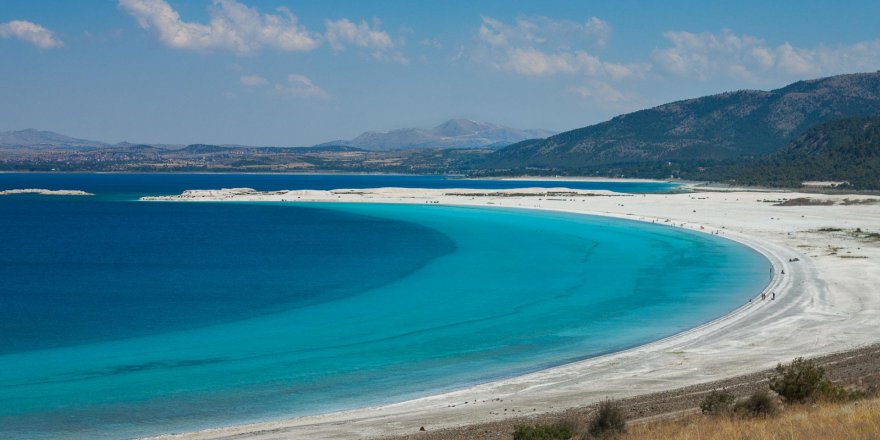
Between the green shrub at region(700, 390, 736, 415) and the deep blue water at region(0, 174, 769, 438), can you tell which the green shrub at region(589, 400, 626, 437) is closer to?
the green shrub at region(700, 390, 736, 415)

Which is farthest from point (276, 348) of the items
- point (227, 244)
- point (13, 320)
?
point (227, 244)

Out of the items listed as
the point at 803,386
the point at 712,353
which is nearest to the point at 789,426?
the point at 803,386

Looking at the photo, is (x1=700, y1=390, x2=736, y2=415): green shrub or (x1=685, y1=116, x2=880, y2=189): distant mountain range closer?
(x1=700, y1=390, x2=736, y2=415): green shrub

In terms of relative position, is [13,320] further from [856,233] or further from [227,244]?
[856,233]

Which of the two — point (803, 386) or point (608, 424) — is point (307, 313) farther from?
point (803, 386)

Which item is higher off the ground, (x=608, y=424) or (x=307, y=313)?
(x=608, y=424)

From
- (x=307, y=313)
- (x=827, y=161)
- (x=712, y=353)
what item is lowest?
(x=307, y=313)

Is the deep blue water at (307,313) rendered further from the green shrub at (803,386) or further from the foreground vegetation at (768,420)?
the green shrub at (803,386)

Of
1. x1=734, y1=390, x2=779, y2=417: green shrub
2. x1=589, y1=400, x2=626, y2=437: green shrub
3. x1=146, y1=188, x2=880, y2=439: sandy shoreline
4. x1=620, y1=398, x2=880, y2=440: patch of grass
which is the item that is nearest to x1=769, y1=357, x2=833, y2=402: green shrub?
x1=620, y1=398, x2=880, y2=440: patch of grass
